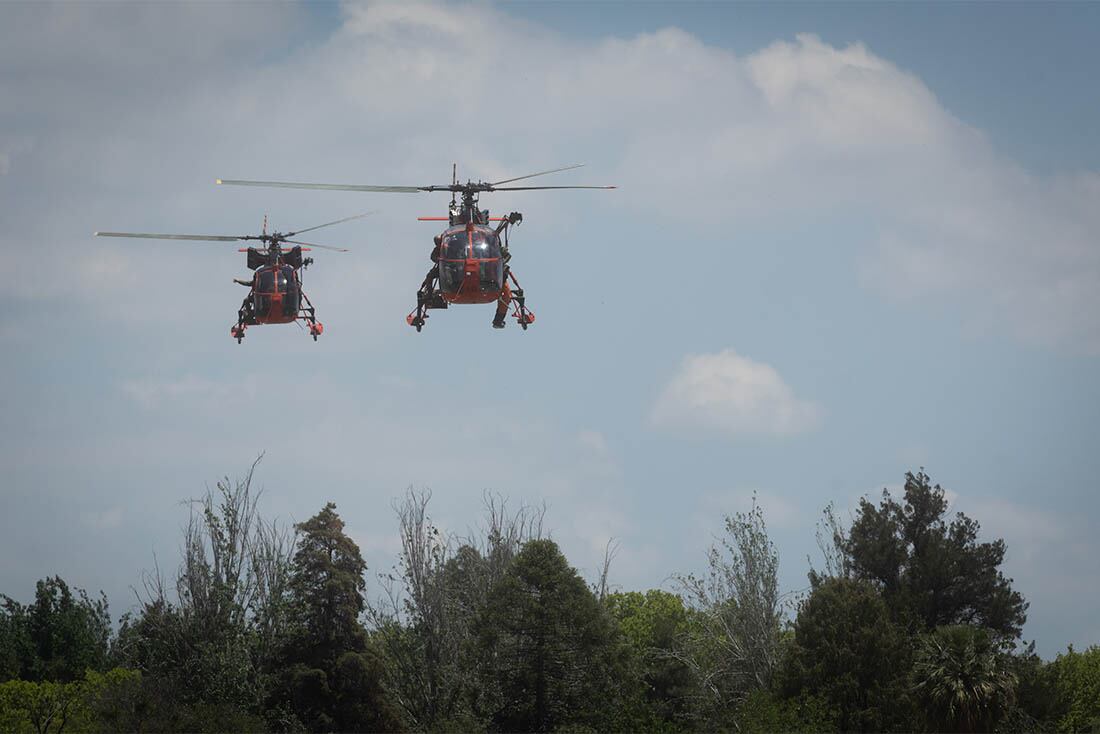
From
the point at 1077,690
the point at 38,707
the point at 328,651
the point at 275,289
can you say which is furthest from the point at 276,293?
the point at 1077,690

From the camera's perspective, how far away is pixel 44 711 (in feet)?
138

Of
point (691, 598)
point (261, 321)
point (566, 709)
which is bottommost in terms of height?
point (566, 709)

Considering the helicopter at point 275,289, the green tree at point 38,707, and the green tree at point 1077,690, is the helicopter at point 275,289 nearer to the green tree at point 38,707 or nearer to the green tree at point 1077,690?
the green tree at point 38,707

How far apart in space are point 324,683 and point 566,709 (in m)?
13.2

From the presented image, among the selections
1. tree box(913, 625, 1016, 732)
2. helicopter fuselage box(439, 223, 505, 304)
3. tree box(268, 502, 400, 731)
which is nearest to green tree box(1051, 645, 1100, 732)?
tree box(913, 625, 1016, 732)

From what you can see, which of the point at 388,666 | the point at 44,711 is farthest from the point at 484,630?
the point at 44,711

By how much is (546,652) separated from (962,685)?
11755mm

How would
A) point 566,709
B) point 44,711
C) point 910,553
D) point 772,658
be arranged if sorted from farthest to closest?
1. point 910,553
2. point 772,658
3. point 44,711
4. point 566,709

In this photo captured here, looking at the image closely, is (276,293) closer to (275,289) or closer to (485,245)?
(275,289)

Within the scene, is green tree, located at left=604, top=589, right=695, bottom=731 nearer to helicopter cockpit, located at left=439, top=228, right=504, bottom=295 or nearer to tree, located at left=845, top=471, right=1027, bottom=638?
tree, located at left=845, top=471, right=1027, bottom=638

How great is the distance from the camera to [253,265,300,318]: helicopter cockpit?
107 ft

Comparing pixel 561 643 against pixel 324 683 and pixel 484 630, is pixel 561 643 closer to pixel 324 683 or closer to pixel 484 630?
pixel 484 630

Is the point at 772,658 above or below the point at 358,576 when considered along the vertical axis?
below

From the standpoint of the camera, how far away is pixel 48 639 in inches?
2243
